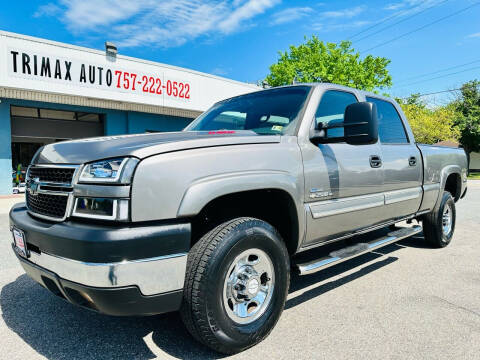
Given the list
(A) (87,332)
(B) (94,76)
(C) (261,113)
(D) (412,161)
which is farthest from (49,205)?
(B) (94,76)

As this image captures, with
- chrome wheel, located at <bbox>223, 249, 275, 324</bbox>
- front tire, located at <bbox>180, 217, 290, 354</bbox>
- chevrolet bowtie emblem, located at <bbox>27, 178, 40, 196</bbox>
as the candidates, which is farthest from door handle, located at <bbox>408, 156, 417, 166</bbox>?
chevrolet bowtie emblem, located at <bbox>27, 178, 40, 196</bbox>

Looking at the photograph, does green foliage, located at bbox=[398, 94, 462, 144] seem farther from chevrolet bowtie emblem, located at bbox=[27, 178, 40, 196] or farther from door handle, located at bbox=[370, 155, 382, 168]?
chevrolet bowtie emblem, located at bbox=[27, 178, 40, 196]

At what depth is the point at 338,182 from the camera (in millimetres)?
3037

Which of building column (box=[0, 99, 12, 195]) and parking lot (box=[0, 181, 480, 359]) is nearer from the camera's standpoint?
parking lot (box=[0, 181, 480, 359])

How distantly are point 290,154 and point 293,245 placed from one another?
0.73 m

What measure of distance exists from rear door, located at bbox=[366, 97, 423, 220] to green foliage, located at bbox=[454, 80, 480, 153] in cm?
3674

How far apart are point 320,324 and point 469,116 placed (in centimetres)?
4009

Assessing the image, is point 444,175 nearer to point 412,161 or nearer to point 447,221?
point 447,221

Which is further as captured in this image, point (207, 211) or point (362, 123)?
point (362, 123)

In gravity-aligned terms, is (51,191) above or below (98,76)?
below

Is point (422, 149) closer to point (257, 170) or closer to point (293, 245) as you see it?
point (293, 245)

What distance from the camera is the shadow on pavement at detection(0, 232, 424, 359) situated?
7.72 ft

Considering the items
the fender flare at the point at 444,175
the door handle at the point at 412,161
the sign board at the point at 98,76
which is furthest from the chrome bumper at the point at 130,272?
the sign board at the point at 98,76

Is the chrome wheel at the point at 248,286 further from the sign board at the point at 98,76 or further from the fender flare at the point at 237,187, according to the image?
the sign board at the point at 98,76
